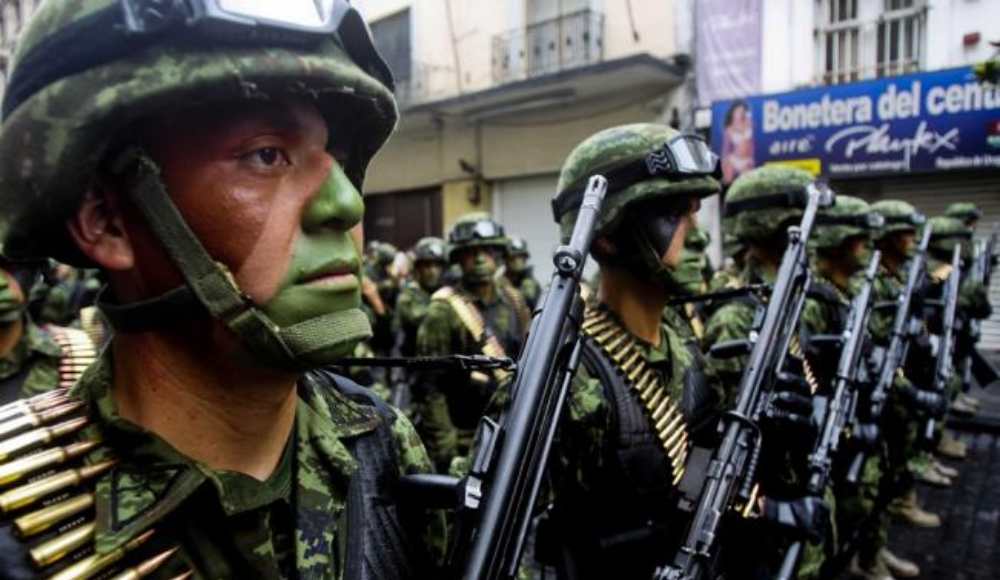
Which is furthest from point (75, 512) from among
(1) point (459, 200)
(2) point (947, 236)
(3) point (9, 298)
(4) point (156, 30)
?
(1) point (459, 200)

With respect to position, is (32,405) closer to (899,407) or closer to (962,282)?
(899,407)

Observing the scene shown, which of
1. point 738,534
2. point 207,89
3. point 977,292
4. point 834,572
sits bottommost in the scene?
point 834,572

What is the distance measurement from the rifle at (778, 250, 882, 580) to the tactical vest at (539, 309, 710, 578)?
111 centimetres

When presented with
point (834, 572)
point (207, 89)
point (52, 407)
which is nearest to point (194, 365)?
point (52, 407)

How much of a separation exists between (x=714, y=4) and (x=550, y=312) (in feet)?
42.7

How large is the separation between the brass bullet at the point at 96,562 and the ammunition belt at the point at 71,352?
2.36m

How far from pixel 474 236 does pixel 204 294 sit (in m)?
5.87

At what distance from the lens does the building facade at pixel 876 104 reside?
36.3 ft

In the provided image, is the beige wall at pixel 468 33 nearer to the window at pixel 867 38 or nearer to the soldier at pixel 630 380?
the window at pixel 867 38

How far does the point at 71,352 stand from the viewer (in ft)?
11.6

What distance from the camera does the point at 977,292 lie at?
8750 mm

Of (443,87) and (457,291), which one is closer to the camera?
(457,291)

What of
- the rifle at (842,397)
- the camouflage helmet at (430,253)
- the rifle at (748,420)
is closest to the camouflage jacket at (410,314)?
the camouflage helmet at (430,253)

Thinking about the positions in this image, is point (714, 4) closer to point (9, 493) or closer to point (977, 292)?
point (977, 292)
